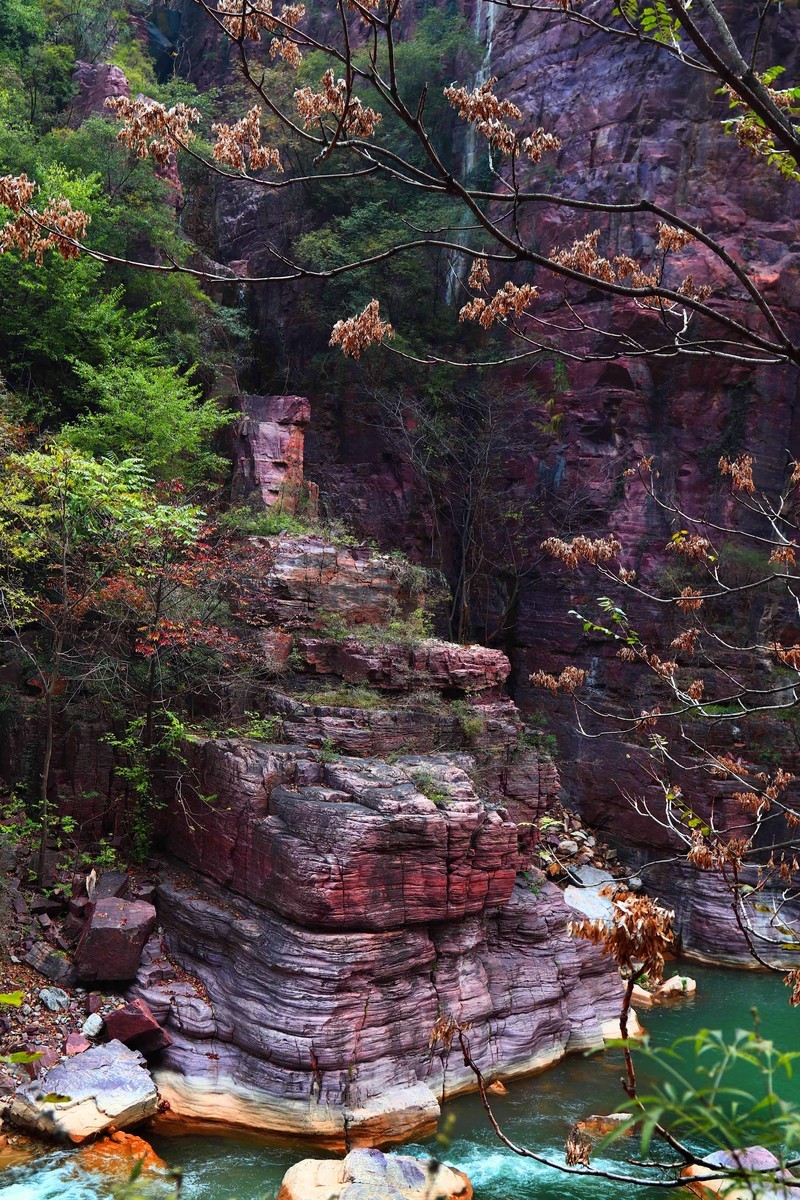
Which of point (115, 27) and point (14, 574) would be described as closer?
point (14, 574)

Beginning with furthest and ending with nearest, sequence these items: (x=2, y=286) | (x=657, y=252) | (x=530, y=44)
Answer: (x=530, y=44) < (x=657, y=252) < (x=2, y=286)

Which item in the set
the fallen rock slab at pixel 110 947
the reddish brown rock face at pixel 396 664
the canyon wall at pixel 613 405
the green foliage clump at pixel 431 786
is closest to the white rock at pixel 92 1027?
the fallen rock slab at pixel 110 947

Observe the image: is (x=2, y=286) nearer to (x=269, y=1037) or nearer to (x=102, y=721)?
(x=102, y=721)

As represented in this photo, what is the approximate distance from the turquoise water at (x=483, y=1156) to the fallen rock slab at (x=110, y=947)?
194cm

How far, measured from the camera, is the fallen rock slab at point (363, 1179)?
749cm

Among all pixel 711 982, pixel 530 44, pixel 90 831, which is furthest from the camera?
pixel 530 44

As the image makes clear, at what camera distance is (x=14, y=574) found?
12.7m

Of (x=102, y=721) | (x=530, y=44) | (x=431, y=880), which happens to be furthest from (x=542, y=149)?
(x=530, y=44)

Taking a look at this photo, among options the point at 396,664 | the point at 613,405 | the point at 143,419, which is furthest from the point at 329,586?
the point at 613,405

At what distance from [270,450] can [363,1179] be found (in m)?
13.8

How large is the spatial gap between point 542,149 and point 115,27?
27888 mm

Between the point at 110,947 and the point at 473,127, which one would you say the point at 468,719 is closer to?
the point at 110,947

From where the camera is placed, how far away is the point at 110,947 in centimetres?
1001

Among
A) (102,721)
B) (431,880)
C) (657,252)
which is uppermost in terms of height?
(657,252)
